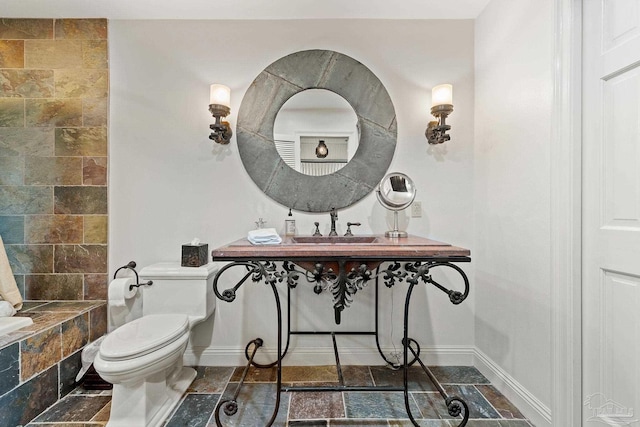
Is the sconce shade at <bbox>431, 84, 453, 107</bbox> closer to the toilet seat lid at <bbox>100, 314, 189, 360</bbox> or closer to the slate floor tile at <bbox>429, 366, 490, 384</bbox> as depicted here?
the slate floor tile at <bbox>429, 366, 490, 384</bbox>

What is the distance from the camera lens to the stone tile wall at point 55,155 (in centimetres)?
195

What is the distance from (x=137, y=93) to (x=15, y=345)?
1.66 meters

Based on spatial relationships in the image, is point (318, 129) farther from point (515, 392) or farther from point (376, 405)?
point (515, 392)

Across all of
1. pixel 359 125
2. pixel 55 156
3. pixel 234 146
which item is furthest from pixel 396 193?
pixel 55 156

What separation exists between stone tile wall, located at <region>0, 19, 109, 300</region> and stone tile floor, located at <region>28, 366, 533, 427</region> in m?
0.76

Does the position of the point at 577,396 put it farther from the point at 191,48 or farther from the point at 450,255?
the point at 191,48

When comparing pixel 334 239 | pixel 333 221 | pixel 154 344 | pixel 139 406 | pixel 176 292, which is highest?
pixel 333 221

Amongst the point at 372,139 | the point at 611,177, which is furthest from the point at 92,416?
the point at 611,177

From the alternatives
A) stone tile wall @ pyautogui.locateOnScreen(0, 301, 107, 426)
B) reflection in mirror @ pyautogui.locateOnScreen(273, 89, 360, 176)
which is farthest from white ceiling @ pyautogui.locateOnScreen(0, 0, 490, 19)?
stone tile wall @ pyautogui.locateOnScreen(0, 301, 107, 426)

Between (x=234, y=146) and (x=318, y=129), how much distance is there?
2.04 ft

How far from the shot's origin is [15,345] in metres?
1.39

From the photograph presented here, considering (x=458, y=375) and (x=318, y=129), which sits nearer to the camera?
(x=458, y=375)

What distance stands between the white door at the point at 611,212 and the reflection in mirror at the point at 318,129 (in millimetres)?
1233

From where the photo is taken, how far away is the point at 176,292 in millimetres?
1777
